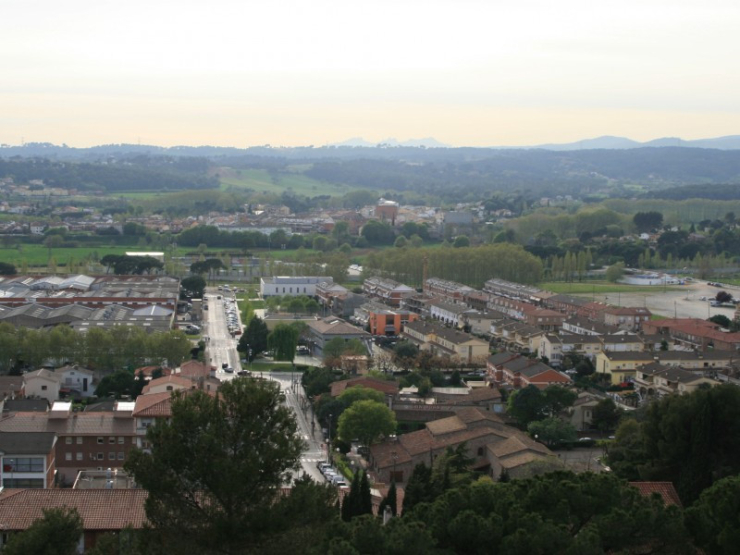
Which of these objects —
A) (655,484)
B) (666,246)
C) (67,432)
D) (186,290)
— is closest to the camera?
(655,484)

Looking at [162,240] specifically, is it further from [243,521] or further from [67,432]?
[243,521]

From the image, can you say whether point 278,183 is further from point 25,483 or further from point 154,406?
point 25,483

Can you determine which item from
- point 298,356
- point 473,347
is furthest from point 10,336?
point 473,347

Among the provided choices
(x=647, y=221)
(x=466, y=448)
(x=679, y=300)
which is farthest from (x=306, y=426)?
(x=647, y=221)

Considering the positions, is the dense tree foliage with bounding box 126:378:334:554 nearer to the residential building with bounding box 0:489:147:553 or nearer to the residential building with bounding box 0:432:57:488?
the residential building with bounding box 0:489:147:553

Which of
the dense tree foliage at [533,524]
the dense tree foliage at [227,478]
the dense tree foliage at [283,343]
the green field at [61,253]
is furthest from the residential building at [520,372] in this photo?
the green field at [61,253]

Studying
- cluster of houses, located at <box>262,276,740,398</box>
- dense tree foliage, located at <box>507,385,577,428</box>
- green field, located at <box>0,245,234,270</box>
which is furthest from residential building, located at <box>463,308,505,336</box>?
green field, located at <box>0,245,234,270</box>

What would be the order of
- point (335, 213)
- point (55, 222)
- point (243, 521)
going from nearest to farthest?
1. point (243, 521)
2. point (55, 222)
3. point (335, 213)
